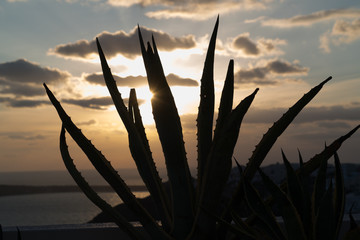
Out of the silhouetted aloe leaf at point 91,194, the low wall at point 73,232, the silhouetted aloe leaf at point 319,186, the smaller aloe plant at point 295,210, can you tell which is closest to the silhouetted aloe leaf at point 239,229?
the smaller aloe plant at point 295,210

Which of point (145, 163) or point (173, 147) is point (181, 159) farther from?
point (145, 163)

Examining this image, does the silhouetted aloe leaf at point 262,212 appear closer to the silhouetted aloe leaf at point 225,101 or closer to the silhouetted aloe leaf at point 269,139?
the silhouetted aloe leaf at point 269,139

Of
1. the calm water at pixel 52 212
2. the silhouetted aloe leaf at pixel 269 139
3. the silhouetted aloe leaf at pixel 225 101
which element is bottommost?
the calm water at pixel 52 212

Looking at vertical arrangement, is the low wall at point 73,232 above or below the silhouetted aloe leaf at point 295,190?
below

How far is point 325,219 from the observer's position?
113 centimetres

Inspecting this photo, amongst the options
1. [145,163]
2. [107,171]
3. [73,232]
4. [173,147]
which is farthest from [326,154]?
[73,232]

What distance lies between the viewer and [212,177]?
4.43 ft

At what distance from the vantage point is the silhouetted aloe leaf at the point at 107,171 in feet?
4.73

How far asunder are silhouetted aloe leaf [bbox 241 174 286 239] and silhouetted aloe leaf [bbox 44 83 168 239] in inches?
14.9

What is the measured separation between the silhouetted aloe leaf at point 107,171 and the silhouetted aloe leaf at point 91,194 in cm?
6

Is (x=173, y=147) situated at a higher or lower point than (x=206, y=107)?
lower

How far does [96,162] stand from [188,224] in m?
0.42

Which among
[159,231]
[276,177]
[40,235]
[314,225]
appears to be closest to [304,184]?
A: [314,225]

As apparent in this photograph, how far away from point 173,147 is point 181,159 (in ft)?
0.17
